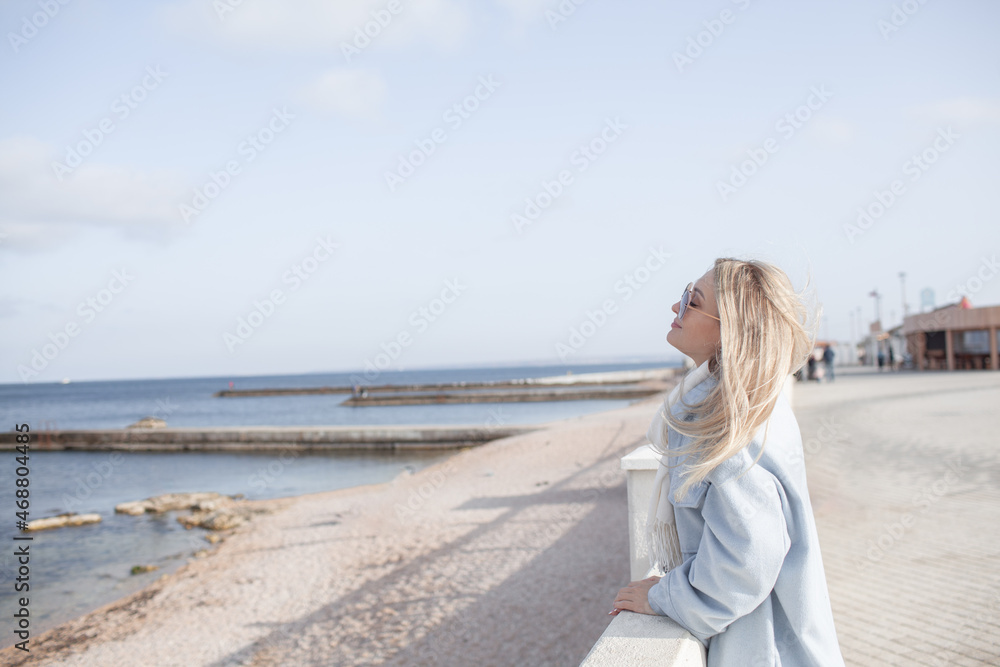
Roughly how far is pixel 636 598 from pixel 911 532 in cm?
681

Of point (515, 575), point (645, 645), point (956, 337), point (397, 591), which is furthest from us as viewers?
point (956, 337)

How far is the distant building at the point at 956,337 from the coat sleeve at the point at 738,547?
40001mm

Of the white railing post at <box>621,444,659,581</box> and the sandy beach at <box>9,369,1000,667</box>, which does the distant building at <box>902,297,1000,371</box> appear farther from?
the white railing post at <box>621,444,659,581</box>

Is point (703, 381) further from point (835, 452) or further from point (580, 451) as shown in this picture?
point (580, 451)

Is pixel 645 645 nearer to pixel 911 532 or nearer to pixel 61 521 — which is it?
pixel 911 532

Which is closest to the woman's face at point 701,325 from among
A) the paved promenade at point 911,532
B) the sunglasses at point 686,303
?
the sunglasses at point 686,303

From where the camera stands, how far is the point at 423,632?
652 centimetres

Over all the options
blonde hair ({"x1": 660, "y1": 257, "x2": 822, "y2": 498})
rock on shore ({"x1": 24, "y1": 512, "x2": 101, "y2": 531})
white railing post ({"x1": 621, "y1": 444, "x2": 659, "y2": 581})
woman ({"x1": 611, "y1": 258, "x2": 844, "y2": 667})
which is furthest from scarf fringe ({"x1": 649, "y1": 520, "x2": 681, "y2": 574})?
rock on shore ({"x1": 24, "y1": 512, "x2": 101, "y2": 531})

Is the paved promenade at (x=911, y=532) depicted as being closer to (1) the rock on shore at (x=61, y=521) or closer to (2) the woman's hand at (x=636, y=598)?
(2) the woman's hand at (x=636, y=598)

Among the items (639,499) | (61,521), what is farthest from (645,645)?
(61,521)

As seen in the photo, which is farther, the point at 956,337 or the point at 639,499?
the point at 956,337

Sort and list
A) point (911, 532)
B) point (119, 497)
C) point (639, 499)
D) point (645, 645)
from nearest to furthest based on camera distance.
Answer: point (645, 645), point (639, 499), point (911, 532), point (119, 497)

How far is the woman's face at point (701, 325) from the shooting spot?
1767mm

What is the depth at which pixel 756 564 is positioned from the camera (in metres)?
1.58
